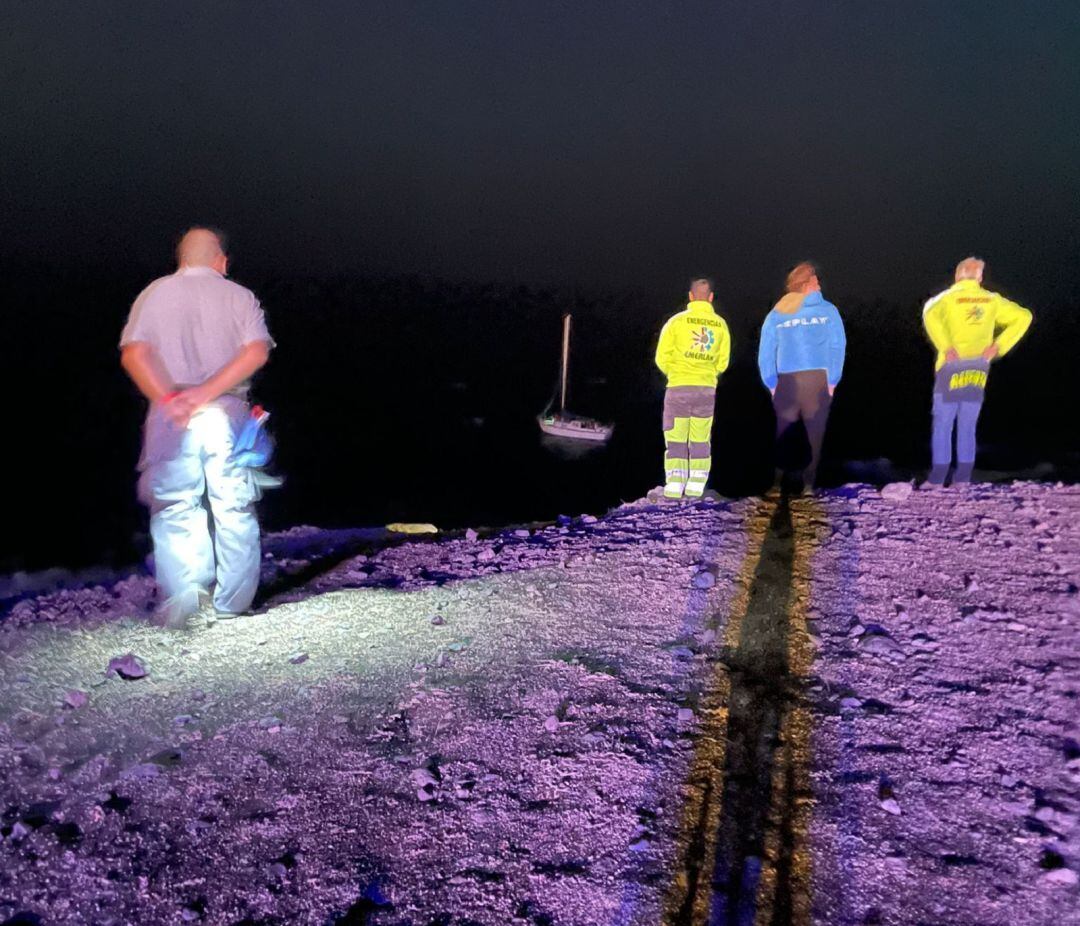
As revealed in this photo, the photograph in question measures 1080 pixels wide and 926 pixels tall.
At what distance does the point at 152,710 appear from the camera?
346cm

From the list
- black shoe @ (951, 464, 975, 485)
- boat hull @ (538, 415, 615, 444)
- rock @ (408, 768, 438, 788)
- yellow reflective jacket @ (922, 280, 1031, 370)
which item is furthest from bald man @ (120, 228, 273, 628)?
boat hull @ (538, 415, 615, 444)

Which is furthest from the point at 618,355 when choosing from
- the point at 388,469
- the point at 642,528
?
the point at 642,528

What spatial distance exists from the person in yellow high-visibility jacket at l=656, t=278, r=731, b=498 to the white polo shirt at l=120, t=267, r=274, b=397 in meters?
4.23

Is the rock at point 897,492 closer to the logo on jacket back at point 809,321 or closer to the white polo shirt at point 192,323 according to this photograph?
the logo on jacket back at point 809,321

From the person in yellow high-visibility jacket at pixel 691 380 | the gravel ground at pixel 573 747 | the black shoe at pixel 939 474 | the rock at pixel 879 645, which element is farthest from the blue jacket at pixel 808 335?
the rock at pixel 879 645

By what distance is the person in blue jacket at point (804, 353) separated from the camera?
21.9ft

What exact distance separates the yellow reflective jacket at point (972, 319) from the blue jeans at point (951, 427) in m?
0.47

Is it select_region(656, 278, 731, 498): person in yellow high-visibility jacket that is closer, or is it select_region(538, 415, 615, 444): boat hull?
select_region(656, 278, 731, 498): person in yellow high-visibility jacket

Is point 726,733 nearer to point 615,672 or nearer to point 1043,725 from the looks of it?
point 615,672

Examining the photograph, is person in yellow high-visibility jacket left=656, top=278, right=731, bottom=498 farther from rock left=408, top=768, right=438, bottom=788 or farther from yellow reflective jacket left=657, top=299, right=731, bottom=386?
rock left=408, top=768, right=438, bottom=788

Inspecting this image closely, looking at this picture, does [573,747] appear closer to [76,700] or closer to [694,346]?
[76,700]

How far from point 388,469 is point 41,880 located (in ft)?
94.4

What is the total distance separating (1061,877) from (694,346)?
555cm

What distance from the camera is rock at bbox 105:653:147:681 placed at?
3740 mm
